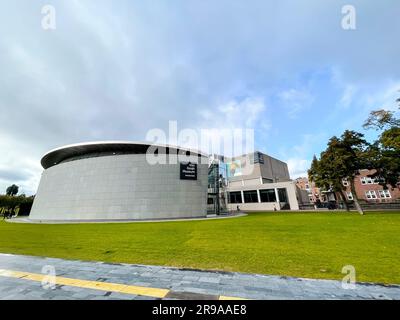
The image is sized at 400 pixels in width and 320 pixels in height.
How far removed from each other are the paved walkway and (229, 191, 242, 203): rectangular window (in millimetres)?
40172

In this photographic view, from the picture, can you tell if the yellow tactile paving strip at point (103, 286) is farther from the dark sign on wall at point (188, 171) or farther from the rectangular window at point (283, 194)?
the rectangular window at point (283, 194)

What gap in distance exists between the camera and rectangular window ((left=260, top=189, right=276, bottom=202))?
3876 cm

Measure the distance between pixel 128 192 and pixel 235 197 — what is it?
2710 centimetres

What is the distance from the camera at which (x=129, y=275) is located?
15.5ft

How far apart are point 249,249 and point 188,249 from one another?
244 centimetres

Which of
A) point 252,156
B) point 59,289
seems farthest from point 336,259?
point 252,156

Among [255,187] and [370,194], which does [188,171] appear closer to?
[255,187]

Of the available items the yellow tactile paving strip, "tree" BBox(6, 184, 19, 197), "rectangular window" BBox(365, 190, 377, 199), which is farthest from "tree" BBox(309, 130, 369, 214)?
"tree" BBox(6, 184, 19, 197)

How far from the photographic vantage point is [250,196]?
138 ft

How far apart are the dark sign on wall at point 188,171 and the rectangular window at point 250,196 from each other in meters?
20.3

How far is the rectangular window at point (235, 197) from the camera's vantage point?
43594 mm

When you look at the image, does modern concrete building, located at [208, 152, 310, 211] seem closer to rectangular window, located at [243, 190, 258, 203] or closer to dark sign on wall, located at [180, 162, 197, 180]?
rectangular window, located at [243, 190, 258, 203]

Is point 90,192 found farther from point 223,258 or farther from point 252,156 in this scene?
point 252,156

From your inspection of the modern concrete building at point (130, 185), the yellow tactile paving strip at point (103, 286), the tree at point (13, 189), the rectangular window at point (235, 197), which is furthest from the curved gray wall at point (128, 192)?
the tree at point (13, 189)
